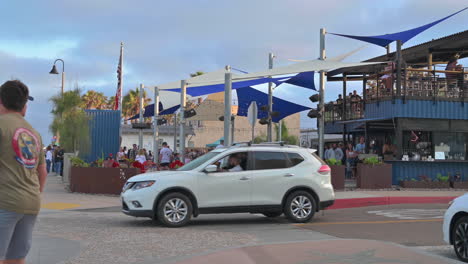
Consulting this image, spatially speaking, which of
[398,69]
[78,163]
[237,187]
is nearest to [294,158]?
[237,187]

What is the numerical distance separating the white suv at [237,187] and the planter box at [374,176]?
829 centimetres

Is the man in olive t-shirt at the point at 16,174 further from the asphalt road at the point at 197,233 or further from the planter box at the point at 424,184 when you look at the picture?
the planter box at the point at 424,184

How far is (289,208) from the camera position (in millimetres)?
12281

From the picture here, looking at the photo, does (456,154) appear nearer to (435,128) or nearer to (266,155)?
(435,128)

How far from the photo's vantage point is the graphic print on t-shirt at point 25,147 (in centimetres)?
429

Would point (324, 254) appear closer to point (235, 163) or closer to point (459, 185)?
point (235, 163)

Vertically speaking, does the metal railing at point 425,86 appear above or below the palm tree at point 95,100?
below

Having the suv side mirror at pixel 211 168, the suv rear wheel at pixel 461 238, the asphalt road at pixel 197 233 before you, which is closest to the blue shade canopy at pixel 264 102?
the asphalt road at pixel 197 233

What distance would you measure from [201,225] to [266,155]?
2068 mm

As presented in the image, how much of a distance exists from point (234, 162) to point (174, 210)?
1693mm

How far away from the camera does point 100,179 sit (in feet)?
60.2

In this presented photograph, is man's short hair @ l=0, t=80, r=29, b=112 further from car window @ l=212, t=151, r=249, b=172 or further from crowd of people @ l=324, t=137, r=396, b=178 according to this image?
crowd of people @ l=324, t=137, r=396, b=178

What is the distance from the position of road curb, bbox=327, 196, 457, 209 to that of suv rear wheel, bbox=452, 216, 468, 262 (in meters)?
8.36

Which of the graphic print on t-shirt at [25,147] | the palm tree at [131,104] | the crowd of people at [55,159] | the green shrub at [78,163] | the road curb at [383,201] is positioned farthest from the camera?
the palm tree at [131,104]
